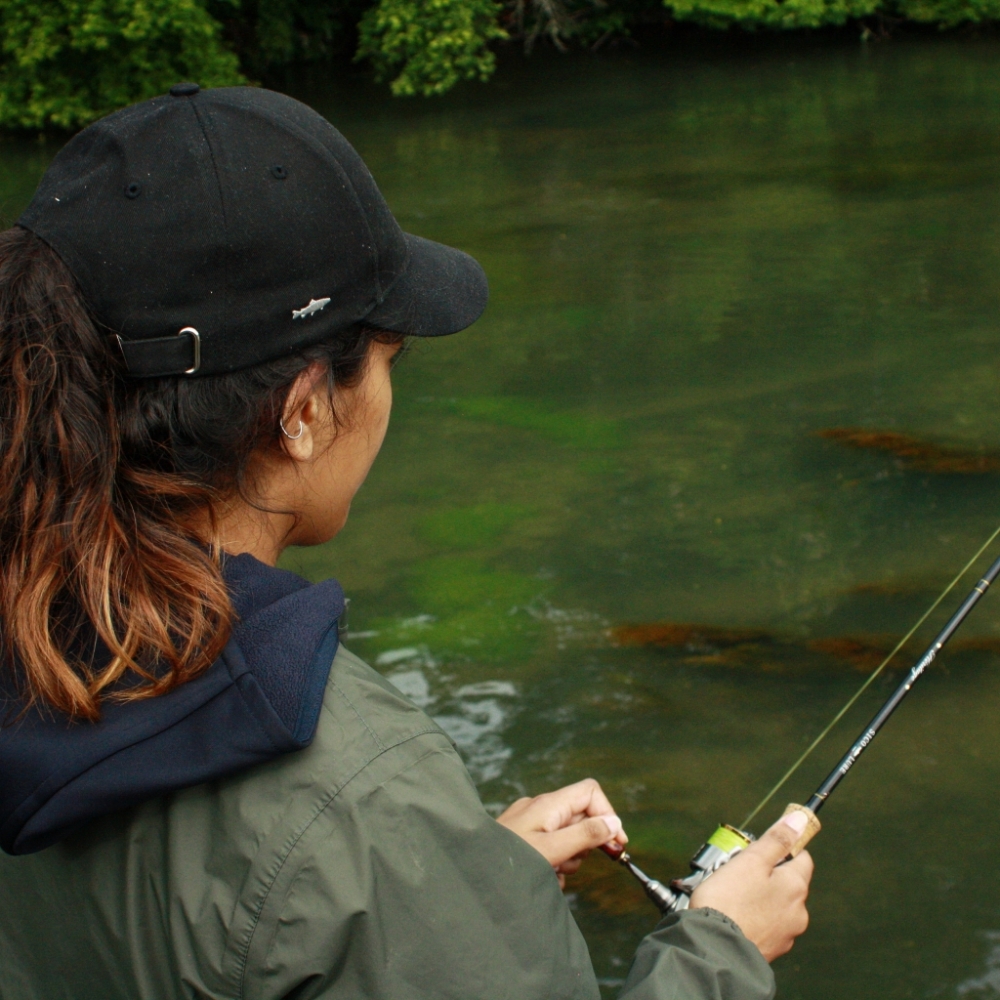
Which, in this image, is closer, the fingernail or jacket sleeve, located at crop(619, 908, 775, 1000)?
jacket sleeve, located at crop(619, 908, 775, 1000)

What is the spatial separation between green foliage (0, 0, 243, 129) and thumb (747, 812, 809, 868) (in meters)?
11.7

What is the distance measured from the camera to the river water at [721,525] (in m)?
2.82

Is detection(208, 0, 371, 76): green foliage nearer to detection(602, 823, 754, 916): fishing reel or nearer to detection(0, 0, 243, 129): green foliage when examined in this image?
detection(0, 0, 243, 129): green foliage

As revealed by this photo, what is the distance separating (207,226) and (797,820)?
110 cm

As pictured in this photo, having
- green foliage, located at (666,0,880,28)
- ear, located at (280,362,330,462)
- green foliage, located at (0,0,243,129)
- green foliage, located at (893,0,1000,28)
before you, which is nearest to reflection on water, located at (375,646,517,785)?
ear, located at (280,362,330,462)

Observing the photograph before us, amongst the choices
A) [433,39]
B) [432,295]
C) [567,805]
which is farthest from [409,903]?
Answer: [433,39]

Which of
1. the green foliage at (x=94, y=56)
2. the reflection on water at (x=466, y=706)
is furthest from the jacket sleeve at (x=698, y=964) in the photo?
the green foliage at (x=94, y=56)

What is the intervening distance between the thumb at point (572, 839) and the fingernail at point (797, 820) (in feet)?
0.78

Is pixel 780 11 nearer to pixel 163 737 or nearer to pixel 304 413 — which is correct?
pixel 304 413

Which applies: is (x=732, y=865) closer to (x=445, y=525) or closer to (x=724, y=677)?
(x=724, y=677)

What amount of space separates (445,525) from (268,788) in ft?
11.0

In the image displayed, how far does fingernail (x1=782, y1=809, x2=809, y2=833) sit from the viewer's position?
1649mm

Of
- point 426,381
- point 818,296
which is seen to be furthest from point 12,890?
point 818,296

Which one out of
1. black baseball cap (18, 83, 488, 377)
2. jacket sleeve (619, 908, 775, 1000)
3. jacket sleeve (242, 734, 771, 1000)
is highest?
black baseball cap (18, 83, 488, 377)
